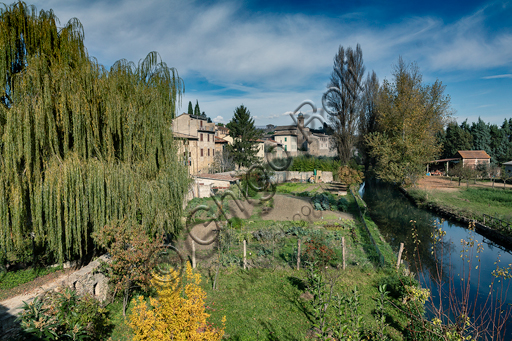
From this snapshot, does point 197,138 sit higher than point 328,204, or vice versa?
point 197,138

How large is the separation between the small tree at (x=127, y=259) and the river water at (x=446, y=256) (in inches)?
260

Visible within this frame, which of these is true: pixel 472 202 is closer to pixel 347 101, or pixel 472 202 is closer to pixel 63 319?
pixel 347 101

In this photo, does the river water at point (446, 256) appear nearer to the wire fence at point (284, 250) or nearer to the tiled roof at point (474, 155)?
the wire fence at point (284, 250)

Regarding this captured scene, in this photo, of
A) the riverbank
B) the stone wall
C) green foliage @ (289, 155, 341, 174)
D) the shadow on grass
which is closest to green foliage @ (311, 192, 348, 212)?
the riverbank

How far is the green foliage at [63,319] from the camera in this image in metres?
4.91

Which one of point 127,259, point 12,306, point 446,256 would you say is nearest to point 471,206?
point 446,256

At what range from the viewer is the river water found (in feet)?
25.6

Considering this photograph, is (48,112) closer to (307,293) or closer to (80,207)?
(80,207)

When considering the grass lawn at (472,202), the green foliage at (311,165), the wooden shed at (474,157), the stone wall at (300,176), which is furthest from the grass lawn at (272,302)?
the wooden shed at (474,157)

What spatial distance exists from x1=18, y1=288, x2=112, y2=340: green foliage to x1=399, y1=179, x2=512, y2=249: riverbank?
17574 mm

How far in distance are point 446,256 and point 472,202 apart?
1365cm

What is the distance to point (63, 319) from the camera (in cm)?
539

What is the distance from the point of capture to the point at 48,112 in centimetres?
741

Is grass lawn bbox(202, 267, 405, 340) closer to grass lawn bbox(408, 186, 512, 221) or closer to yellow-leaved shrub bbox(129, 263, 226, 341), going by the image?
yellow-leaved shrub bbox(129, 263, 226, 341)
